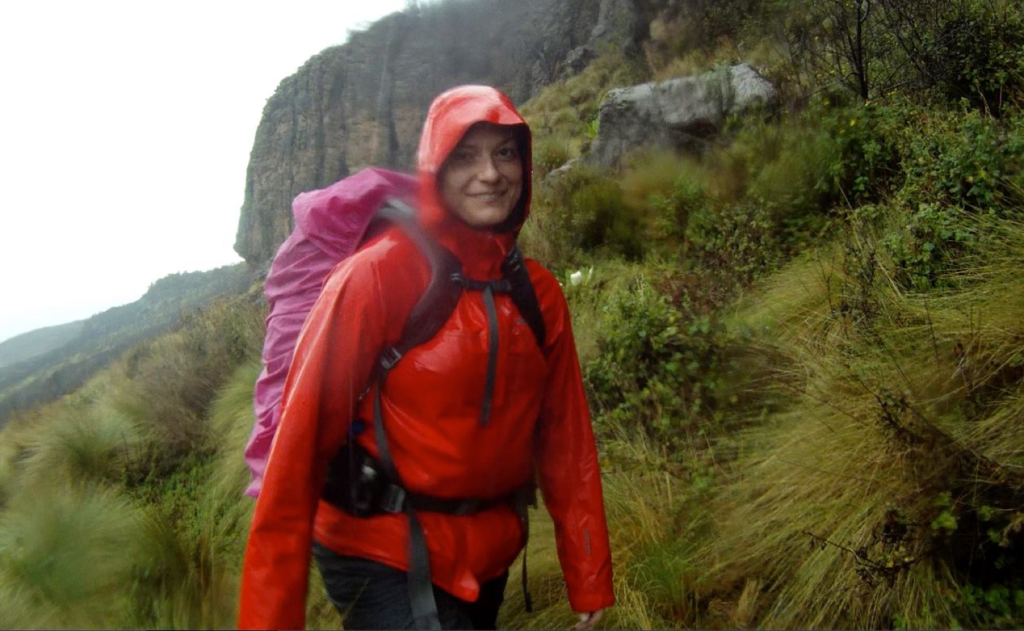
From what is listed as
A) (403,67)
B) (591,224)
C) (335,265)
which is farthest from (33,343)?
(403,67)

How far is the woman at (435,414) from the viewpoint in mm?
1498

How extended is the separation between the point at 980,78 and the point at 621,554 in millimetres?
4880

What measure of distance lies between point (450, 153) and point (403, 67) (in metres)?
24.3

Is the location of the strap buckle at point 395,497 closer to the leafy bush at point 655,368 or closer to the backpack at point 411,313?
the backpack at point 411,313

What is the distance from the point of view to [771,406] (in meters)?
A: 3.62

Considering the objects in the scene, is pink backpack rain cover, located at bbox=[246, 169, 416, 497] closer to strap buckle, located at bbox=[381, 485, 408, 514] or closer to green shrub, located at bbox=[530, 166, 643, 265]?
strap buckle, located at bbox=[381, 485, 408, 514]

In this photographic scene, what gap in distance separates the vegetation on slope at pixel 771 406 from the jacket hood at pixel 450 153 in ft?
3.15

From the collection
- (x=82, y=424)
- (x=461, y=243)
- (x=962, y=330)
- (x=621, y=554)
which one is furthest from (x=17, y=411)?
(x=962, y=330)

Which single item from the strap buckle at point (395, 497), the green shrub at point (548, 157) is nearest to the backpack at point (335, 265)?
the strap buckle at point (395, 497)

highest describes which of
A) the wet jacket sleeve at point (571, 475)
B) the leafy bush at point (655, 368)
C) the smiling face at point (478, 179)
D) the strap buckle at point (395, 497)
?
the smiling face at point (478, 179)

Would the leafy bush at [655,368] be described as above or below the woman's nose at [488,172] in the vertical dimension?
below

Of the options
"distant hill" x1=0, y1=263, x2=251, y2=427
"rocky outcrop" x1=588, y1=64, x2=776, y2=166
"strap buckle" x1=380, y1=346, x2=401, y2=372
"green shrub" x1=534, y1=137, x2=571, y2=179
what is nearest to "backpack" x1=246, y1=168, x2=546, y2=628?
"strap buckle" x1=380, y1=346, x2=401, y2=372

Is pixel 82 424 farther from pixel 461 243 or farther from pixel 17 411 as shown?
pixel 461 243

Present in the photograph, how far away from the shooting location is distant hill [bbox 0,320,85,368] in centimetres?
731
